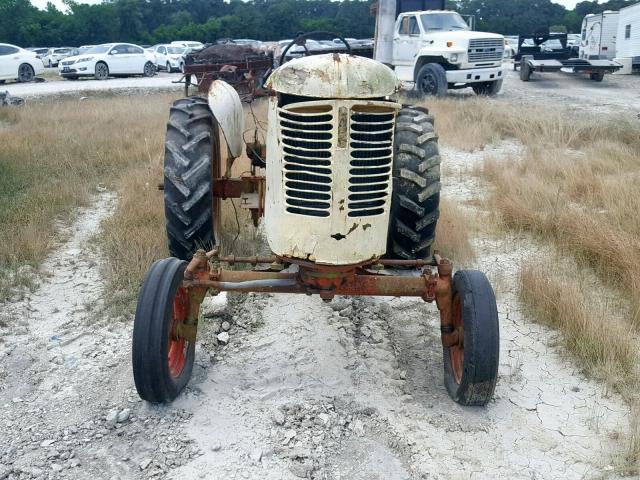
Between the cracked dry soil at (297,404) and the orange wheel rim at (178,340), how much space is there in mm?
155

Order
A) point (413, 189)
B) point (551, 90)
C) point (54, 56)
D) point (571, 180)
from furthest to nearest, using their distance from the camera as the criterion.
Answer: point (54, 56)
point (551, 90)
point (571, 180)
point (413, 189)

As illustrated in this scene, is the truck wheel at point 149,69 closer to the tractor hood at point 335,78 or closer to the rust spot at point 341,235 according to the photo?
the tractor hood at point 335,78

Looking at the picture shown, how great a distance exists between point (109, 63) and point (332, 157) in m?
25.3

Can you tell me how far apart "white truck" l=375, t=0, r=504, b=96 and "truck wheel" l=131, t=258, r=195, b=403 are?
42.9 ft

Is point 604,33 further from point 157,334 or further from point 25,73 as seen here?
point 157,334

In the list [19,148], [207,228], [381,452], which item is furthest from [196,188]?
[19,148]

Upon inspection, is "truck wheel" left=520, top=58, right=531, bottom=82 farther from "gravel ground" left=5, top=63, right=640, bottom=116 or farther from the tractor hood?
the tractor hood

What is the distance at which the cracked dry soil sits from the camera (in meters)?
3.31

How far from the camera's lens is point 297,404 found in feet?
12.3

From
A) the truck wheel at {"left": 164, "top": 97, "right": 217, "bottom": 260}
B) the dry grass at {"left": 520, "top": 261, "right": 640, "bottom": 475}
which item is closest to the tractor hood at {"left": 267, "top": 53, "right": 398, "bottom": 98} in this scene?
the truck wheel at {"left": 164, "top": 97, "right": 217, "bottom": 260}

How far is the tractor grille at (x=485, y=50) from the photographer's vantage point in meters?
16.2

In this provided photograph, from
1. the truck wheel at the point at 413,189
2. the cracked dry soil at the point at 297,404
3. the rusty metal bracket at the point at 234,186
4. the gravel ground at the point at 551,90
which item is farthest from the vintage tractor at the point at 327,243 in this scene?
the gravel ground at the point at 551,90

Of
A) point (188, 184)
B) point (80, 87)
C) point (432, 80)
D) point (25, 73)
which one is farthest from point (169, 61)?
point (188, 184)

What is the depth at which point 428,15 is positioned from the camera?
56.0ft
